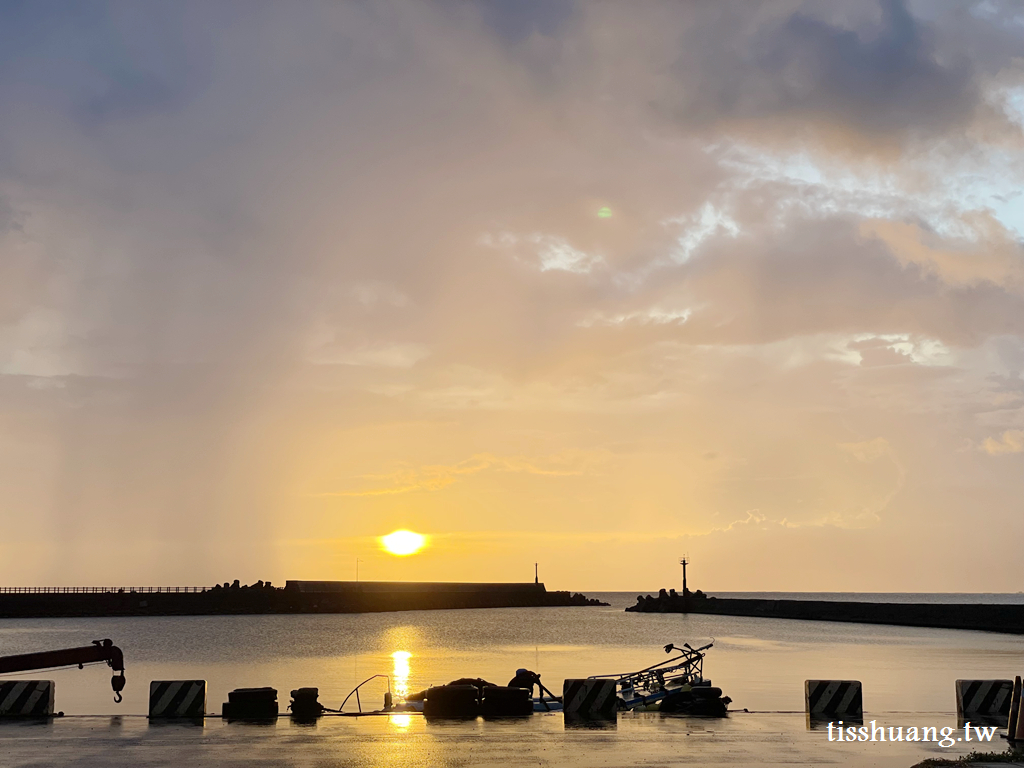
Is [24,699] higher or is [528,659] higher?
[24,699]

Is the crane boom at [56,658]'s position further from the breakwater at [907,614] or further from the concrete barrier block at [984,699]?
the breakwater at [907,614]

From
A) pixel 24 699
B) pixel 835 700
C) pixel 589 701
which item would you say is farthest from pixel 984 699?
pixel 24 699

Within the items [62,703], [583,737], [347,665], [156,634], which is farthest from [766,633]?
[583,737]

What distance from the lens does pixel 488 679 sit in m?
62.4

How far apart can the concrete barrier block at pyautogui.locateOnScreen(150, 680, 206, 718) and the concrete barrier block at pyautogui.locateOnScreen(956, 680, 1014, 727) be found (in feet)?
64.6

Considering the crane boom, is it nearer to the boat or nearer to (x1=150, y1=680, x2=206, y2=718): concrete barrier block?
(x1=150, y1=680, x2=206, y2=718): concrete barrier block

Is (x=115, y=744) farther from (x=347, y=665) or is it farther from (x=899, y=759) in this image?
(x=347, y=665)

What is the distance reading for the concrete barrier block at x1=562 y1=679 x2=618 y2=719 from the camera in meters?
24.7

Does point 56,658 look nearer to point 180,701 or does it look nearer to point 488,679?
point 180,701

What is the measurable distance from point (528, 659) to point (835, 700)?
60275 millimetres

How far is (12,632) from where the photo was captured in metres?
142

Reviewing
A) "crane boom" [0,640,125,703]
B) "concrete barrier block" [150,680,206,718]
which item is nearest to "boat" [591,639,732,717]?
"concrete barrier block" [150,680,206,718]

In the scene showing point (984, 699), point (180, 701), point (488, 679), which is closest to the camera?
point (180, 701)

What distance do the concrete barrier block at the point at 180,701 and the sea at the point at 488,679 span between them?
76cm
